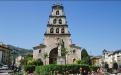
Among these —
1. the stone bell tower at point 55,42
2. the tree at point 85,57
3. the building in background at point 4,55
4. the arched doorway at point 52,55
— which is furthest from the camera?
the building in background at point 4,55

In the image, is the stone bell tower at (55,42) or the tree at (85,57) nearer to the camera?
the stone bell tower at (55,42)

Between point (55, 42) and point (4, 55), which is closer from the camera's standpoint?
point (55, 42)

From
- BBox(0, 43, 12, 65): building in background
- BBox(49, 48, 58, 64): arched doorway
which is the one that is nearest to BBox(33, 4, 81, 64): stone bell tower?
BBox(49, 48, 58, 64): arched doorway

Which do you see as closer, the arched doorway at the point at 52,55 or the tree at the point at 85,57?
the arched doorway at the point at 52,55

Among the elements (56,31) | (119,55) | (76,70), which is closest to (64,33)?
(56,31)

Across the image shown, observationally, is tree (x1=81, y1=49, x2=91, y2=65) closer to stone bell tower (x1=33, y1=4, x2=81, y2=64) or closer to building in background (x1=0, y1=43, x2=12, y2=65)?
stone bell tower (x1=33, y1=4, x2=81, y2=64)

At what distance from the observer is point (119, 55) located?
89.8m

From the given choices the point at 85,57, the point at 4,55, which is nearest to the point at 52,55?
the point at 85,57

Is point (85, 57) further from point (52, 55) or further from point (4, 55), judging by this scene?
point (4, 55)

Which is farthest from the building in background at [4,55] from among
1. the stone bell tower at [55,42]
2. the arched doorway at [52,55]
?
the arched doorway at [52,55]

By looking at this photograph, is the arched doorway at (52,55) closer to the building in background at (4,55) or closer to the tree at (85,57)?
the tree at (85,57)

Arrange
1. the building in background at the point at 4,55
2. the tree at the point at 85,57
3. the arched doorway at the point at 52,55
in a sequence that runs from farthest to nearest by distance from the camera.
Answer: the building in background at the point at 4,55 < the tree at the point at 85,57 < the arched doorway at the point at 52,55

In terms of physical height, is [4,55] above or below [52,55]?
Answer: above

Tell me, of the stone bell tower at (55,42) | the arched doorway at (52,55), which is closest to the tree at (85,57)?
the stone bell tower at (55,42)
